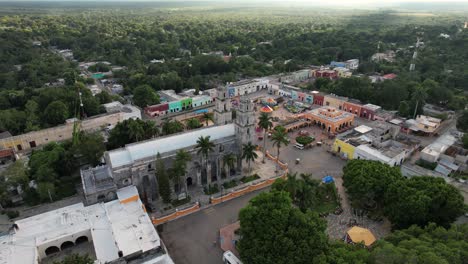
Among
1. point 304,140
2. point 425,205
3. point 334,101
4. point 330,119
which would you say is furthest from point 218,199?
point 334,101

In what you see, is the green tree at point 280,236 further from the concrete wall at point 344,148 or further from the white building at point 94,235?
the concrete wall at point 344,148

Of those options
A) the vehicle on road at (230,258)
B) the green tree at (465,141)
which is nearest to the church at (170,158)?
the vehicle on road at (230,258)

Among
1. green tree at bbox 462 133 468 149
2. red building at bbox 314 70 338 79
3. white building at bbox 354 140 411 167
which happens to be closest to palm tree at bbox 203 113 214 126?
white building at bbox 354 140 411 167

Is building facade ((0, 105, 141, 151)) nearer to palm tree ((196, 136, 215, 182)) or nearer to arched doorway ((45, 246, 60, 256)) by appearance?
palm tree ((196, 136, 215, 182))

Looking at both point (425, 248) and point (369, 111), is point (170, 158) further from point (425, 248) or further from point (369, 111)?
point (369, 111)

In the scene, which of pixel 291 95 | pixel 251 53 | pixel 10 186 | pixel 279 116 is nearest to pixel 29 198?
pixel 10 186

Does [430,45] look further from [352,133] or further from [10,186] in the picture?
[10,186]

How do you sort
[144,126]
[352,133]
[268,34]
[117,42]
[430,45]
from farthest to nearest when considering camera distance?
[268,34] < [117,42] < [430,45] < [352,133] < [144,126]
